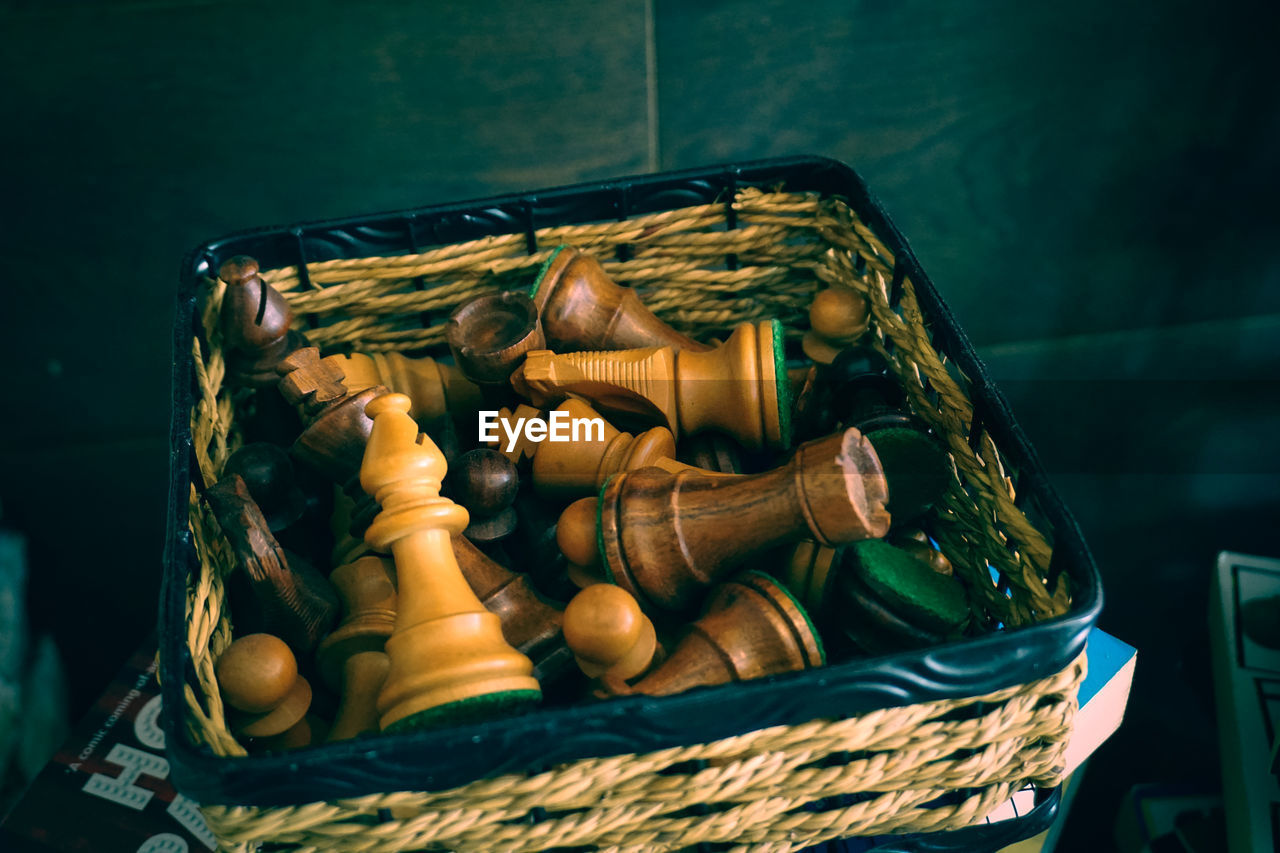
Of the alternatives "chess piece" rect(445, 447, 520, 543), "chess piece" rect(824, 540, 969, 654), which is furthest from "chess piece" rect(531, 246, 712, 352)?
"chess piece" rect(824, 540, 969, 654)

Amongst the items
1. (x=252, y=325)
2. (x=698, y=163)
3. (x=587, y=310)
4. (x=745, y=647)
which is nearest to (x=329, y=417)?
(x=252, y=325)

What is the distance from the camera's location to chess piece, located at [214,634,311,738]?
1.74 ft

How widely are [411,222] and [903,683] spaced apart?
1.78ft

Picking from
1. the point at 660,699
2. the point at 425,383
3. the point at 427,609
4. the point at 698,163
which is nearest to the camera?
the point at 660,699

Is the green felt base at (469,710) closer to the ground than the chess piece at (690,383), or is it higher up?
closer to the ground

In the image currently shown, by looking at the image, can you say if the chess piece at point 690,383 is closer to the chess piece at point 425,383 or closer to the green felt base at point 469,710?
the chess piece at point 425,383

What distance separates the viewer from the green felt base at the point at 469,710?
0.49 m

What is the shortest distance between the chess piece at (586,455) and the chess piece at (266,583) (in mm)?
174

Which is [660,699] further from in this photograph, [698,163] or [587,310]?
[698,163]

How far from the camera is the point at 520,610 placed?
623mm

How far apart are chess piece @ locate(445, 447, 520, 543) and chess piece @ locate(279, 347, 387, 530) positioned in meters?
0.07

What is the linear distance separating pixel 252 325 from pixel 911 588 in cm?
51

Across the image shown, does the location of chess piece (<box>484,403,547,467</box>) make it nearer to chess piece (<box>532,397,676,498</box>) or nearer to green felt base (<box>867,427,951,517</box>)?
chess piece (<box>532,397,676,498</box>)

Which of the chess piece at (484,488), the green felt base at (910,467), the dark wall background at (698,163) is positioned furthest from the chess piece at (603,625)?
the dark wall background at (698,163)
